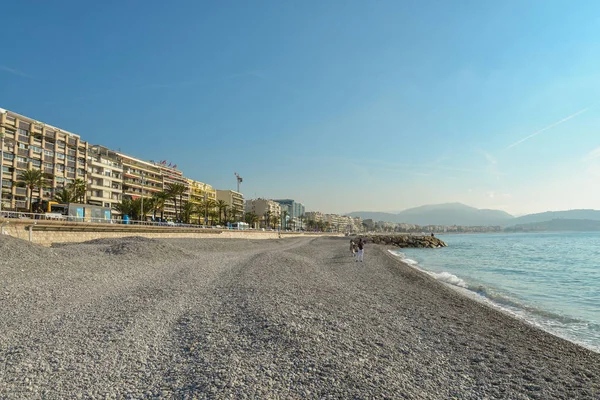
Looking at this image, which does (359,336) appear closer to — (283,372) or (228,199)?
(283,372)

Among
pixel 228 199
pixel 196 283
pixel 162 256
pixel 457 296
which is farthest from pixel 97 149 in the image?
pixel 457 296

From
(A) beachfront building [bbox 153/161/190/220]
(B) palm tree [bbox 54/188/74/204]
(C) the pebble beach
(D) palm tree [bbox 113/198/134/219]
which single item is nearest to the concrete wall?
(C) the pebble beach

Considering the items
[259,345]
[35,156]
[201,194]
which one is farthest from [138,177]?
[259,345]

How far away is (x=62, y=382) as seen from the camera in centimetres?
530

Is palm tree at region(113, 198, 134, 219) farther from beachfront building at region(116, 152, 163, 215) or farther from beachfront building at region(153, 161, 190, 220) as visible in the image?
beachfront building at region(153, 161, 190, 220)

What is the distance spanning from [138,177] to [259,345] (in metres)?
95.5

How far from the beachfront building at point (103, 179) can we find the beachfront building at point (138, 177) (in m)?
3.07

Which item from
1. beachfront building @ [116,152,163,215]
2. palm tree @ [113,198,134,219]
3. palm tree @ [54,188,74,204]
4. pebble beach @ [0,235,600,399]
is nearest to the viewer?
pebble beach @ [0,235,600,399]

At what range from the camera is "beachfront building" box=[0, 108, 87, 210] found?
59.7 metres

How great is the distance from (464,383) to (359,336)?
2.59 metres

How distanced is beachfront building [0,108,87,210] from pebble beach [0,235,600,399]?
5861 cm

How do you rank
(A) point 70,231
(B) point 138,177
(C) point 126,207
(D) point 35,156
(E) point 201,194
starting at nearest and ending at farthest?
(A) point 70,231
(D) point 35,156
(C) point 126,207
(B) point 138,177
(E) point 201,194

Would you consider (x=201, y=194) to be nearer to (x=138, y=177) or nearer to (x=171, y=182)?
(x=171, y=182)

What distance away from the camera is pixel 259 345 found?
7.25 meters
